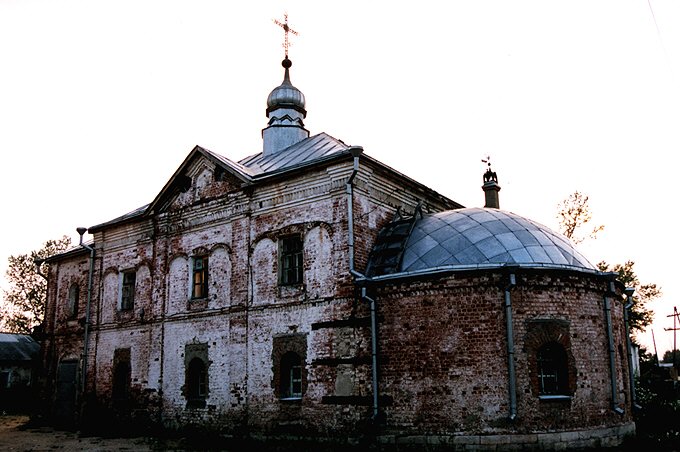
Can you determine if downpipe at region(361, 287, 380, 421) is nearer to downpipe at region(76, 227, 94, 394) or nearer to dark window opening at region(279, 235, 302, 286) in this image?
dark window opening at region(279, 235, 302, 286)

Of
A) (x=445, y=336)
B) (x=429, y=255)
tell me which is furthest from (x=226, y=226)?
(x=445, y=336)

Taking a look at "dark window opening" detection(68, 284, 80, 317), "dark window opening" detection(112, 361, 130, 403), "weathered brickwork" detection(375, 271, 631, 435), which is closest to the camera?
"weathered brickwork" detection(375, 271, 631, 435)

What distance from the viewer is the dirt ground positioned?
50.1 feet

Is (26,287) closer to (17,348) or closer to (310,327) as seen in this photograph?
(17,348)

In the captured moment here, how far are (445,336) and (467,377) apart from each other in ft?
2.98

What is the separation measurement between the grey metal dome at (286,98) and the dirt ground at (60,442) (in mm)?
11720

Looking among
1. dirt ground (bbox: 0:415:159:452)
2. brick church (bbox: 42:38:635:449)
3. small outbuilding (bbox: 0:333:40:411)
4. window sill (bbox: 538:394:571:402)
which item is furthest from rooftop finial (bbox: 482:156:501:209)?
small outbuilding (bbox: 0:333:40:411)

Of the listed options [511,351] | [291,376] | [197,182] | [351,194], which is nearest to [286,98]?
[197,182]

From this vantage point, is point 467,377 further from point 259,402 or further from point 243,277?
point 243,277

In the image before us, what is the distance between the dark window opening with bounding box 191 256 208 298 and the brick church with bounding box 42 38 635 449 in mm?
56

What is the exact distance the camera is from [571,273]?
42.8 ft

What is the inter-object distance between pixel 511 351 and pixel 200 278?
9.21 meters

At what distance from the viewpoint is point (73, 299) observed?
22.5 meters

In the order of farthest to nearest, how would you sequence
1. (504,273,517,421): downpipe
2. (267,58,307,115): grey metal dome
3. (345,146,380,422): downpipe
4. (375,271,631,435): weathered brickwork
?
(267,58,307,115): grey metal dome → (345,146,380,422): downpipe → (375,271,631,435): weathered brickwork → (504,273,517,421): downpipe
